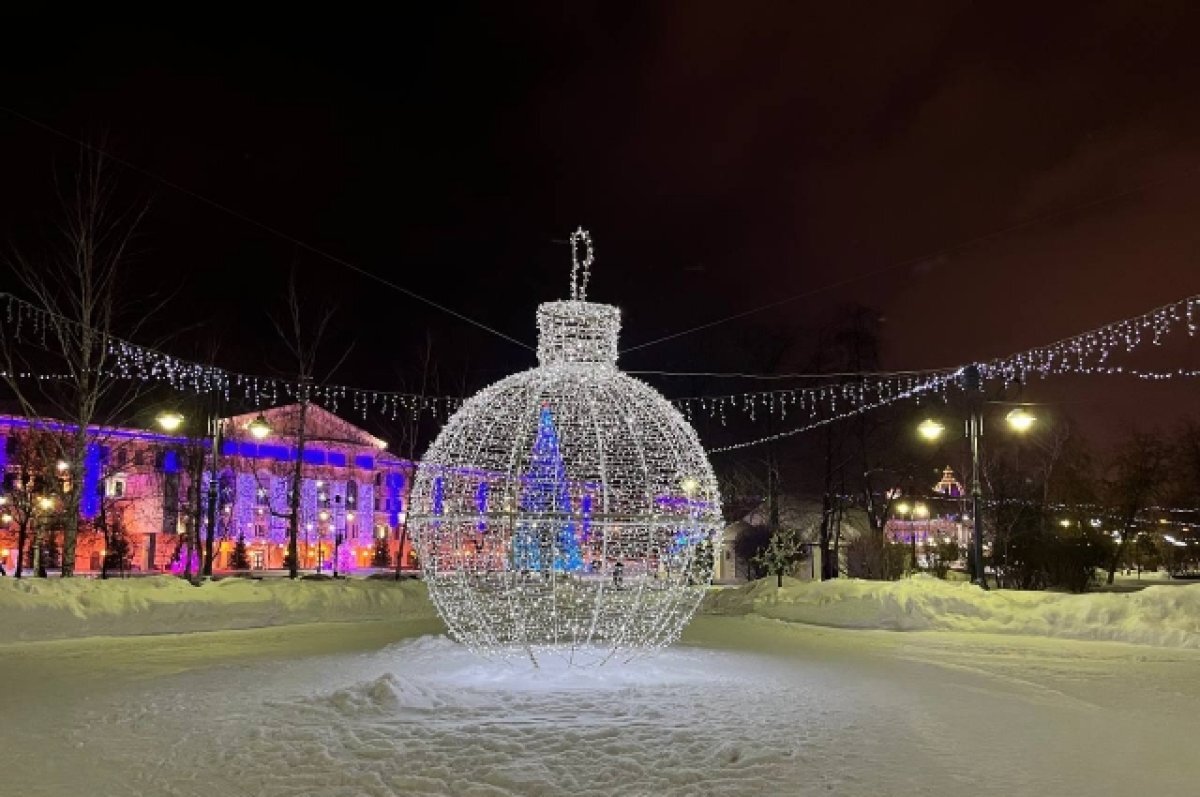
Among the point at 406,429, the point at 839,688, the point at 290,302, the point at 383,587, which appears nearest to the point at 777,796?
the point at 839,688

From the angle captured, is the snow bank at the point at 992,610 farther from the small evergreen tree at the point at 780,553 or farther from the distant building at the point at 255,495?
the distant building at the point at 255,495

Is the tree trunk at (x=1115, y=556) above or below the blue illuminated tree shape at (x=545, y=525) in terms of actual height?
below

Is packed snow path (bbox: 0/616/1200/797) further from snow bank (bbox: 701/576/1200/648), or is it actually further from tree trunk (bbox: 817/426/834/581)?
tree trunk (bbox: 817/426/834/581)

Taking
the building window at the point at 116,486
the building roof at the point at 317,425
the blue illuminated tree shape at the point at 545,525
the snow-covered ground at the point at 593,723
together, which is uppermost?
the building roof at the point at 317,425

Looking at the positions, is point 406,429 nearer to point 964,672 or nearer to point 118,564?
point 118,564

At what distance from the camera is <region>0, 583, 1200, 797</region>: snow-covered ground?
650cm

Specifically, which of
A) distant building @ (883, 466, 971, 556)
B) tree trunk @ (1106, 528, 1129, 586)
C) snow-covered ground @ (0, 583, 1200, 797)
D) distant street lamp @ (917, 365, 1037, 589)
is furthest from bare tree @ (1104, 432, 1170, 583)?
snow-covered ground @ (0, 583, 1200, 797)

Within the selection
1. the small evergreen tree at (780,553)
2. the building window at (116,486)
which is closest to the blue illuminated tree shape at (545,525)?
the small evergreen tree at (780,553)

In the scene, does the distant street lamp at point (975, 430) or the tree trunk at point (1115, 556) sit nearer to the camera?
the distant street lamp at point (975, 430)

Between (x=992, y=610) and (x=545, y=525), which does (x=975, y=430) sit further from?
(x=545, y=525)

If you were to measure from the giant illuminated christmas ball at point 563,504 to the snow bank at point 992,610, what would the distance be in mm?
8916

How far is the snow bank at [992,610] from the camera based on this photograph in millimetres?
15570

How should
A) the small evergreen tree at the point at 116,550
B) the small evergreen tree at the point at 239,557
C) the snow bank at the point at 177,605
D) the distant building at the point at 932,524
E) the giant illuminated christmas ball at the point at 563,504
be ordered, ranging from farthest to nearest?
the distant building at the point at 932,524 → the small evergreen tree at the point at 239,557 → the small evergreen tree at the point at 116,550 → the snow bank at the point at 177,605 → the giant illuminated christmas ball at the point at 563,504

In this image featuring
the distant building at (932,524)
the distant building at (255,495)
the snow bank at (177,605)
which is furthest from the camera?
the distant building at (932,524)
